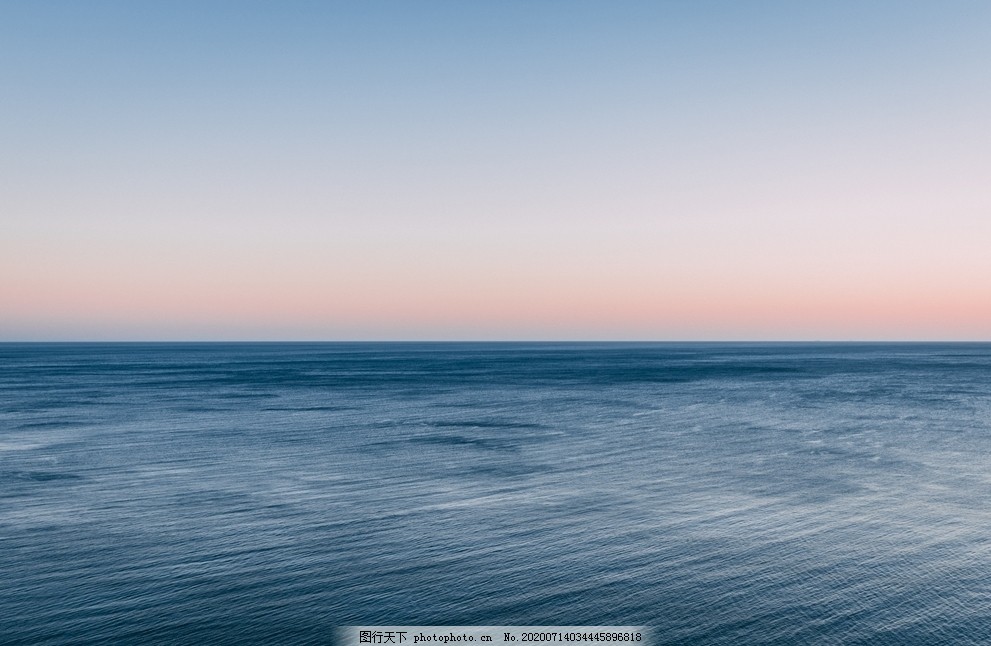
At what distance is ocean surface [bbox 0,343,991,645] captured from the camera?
1825cm

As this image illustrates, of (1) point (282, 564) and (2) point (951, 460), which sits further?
(2) point (951, 460)

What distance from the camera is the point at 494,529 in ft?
84.0

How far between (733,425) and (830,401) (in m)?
26.5

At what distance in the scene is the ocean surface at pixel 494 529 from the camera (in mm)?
18250

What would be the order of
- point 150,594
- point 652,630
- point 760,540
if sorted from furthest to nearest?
point 760,540 < point 150,594 < point 652,630

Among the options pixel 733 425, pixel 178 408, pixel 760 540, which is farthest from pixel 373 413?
pixel 760 540

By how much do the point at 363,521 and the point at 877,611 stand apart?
16565 millimetres

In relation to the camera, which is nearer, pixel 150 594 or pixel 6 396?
pixel 150 594

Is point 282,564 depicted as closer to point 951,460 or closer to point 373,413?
point 951,460

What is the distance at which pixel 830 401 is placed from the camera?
253ft

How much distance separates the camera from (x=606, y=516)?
2734 cm

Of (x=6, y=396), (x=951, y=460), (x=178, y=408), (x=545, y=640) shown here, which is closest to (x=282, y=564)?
(x=545, y=640)

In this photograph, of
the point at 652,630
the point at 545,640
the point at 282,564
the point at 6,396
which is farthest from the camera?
the point at 6,396

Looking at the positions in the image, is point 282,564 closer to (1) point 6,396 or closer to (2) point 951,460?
(2) point 951,460
